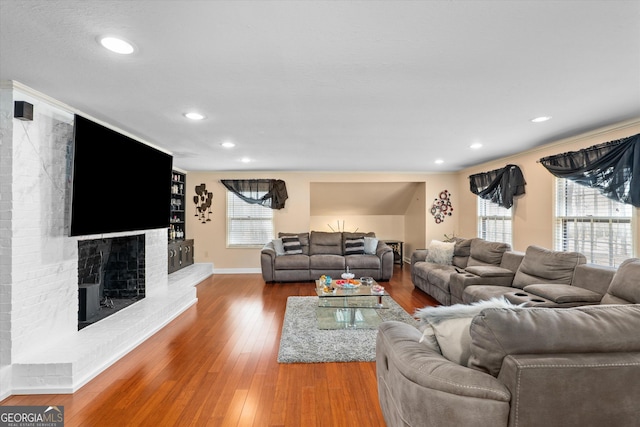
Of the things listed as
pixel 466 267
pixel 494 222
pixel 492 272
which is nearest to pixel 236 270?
pixel 466 267

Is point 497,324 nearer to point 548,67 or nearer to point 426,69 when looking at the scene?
point 426,69

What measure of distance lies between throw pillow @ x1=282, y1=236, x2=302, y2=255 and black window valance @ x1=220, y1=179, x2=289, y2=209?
89cm

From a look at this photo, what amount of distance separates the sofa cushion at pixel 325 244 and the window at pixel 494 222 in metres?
2.94

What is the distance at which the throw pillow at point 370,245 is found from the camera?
6.70 meters

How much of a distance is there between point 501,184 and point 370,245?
273cm

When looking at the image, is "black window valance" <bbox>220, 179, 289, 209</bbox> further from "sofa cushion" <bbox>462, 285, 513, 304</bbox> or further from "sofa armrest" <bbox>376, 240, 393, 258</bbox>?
"sofa cushion" <bbox>462, 285, 513, 304</bbox>

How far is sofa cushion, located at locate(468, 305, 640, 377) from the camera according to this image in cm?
123

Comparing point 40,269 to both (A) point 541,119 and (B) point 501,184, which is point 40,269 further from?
(B) point 501,184

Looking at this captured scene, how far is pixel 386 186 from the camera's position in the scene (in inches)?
301

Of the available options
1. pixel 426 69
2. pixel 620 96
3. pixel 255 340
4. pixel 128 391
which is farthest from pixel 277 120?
pixel 620 96

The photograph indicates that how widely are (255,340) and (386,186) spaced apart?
207 inches

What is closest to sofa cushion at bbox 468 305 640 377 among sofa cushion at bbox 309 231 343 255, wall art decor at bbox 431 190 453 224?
sofa cushion at bbox 309 231 343 255

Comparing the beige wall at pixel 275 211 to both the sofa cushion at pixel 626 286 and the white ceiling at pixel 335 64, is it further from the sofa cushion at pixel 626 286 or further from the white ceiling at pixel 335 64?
the sofa cushion at pixel 626 286

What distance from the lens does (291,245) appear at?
21.6ft
